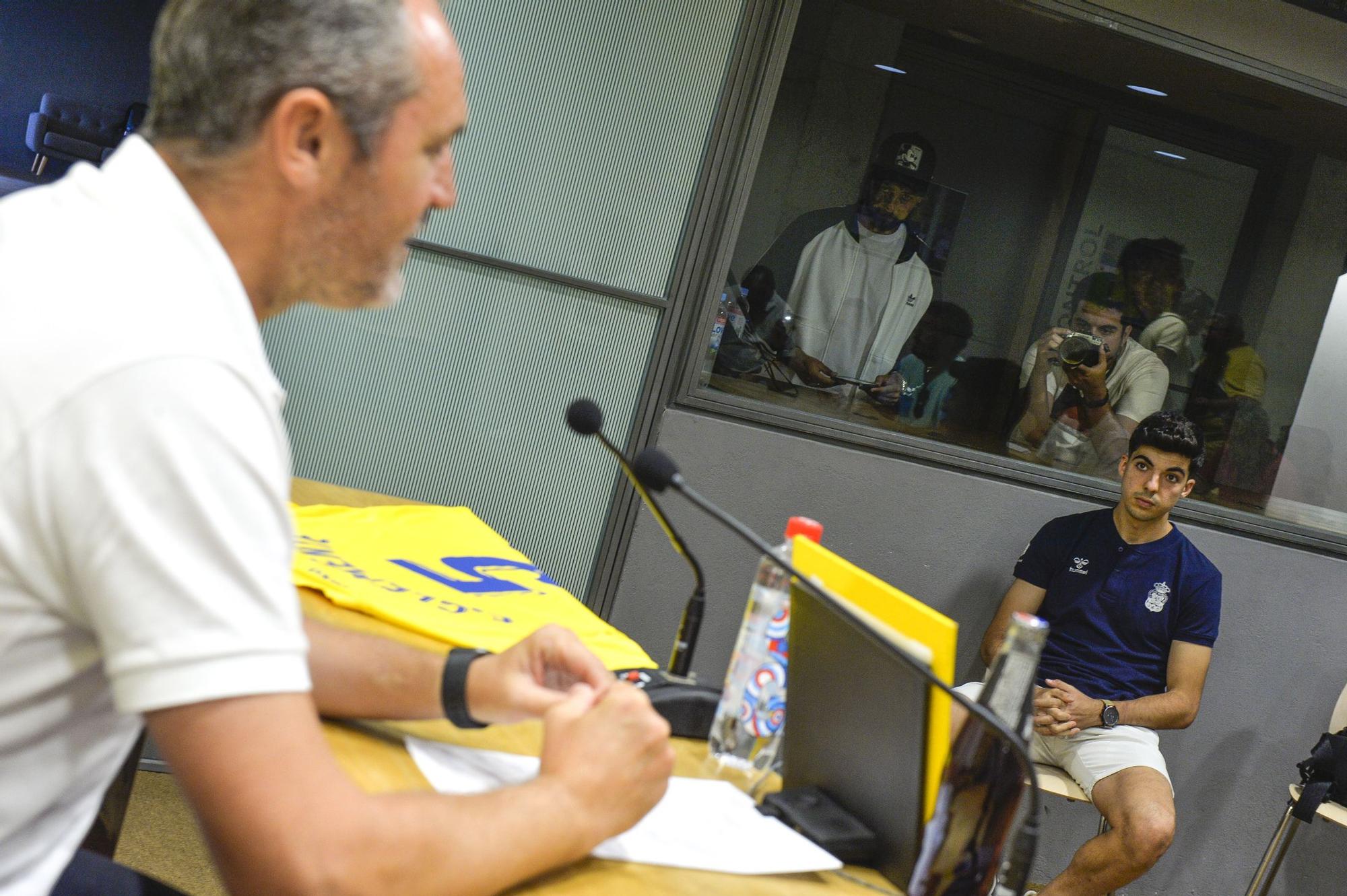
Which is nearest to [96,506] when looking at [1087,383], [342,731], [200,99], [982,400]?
[200,99]

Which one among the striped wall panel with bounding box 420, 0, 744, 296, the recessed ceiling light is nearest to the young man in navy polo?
the recessed ceiling light

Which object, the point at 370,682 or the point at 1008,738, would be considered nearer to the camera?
the point at 1008,738

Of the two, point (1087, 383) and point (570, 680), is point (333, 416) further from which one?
point (1087, 383)

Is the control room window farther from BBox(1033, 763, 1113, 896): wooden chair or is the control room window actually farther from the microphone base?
the microphone base

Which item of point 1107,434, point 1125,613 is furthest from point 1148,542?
point 1107,434

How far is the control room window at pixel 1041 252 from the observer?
327cm

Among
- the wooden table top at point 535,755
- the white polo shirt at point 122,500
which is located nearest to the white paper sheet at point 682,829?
the wooden table top at point 535,755

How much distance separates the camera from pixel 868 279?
3.45m

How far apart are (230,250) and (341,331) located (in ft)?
6.76

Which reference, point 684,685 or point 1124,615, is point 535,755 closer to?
point 684,685

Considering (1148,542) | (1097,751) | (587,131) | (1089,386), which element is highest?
(587,131)

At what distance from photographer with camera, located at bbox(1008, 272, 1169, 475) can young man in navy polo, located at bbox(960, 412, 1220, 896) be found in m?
0.34

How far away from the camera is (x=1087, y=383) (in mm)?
3697

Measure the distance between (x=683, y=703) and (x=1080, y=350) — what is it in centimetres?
267
